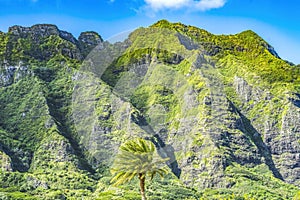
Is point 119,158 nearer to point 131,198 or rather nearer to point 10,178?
point 131,198

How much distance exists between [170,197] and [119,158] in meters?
141

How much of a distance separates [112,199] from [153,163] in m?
119

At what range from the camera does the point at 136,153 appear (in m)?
60.5

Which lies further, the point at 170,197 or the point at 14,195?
the point at 170,197

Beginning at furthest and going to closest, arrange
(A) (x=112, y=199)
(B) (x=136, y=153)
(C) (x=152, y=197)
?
(C) (x=152, y=197) < (A) (x=112, y=199) < (B) (x=136, y=153)

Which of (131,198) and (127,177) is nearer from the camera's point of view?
(127,177)

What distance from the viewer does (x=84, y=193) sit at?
650 ft

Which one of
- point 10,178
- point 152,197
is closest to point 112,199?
point 152,197

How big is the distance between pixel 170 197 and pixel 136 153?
468 ft

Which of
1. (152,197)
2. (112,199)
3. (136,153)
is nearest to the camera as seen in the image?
(136,153)

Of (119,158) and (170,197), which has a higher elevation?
(119,158)

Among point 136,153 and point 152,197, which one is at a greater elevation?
point 136,153

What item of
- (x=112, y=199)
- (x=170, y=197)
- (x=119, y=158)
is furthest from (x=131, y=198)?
(x=119, y=158)

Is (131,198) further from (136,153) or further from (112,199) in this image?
(136,153)
